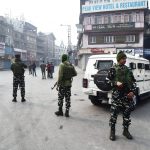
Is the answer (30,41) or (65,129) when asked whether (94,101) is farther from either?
(30,41)

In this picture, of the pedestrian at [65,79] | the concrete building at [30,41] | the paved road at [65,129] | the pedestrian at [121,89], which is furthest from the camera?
the concrete building at [30,41]

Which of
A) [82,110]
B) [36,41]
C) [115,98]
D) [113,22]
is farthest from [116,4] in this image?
[36,41]

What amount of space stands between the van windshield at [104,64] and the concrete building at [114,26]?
94.3 ft

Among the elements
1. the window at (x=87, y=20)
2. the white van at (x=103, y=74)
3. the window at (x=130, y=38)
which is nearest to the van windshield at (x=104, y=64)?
the white van at (x=103, y=74)

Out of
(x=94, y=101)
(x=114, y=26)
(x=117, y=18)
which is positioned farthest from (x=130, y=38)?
(x=94, y=101)

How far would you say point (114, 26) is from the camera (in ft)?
127

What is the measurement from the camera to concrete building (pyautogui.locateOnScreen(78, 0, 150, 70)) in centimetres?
3806


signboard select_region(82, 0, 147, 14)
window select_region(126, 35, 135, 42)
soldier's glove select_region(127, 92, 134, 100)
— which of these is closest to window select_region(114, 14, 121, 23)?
signboard select_region(82, 0, 147, 14)

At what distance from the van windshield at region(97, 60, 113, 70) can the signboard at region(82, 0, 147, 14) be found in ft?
103

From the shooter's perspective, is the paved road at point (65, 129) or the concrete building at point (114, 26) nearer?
the paved road at point (65, 129)

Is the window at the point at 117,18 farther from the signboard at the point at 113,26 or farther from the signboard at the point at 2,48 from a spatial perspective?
the signboard at the point at 2,48

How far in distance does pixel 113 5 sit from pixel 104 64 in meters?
32.0

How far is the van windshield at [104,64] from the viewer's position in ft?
29.4

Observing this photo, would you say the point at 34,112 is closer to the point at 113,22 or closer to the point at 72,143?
the point at 72,143
